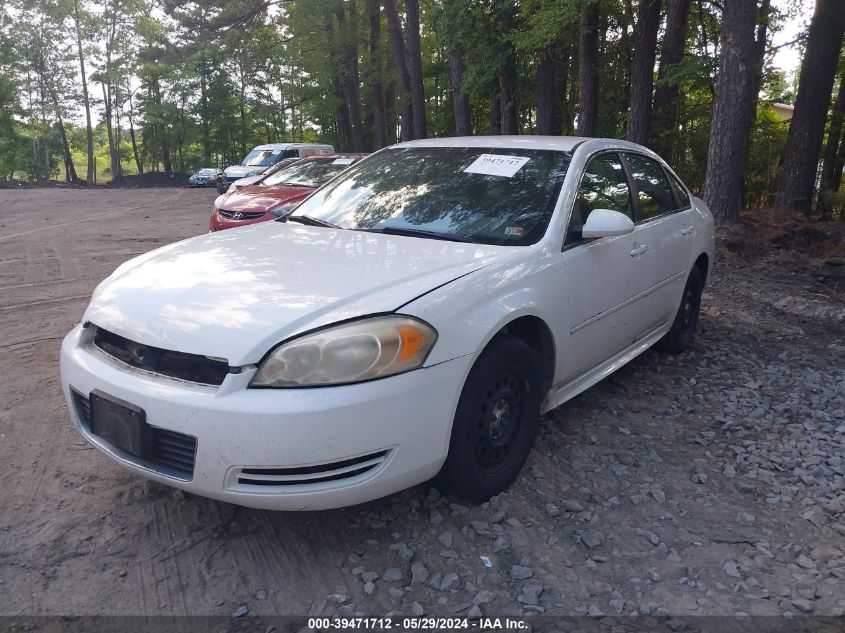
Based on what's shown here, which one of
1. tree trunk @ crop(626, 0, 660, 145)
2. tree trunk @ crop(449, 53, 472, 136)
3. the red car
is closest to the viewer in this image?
the red car

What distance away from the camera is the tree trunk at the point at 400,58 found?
2038 cm

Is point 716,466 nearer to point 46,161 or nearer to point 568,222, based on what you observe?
point 568,222

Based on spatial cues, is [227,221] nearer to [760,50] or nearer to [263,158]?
[760,50]

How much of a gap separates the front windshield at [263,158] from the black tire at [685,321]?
684 inches

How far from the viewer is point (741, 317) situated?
633 centimetres

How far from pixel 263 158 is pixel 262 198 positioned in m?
13.1

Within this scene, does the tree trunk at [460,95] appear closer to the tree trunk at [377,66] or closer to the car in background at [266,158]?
the car in background at [266,158]

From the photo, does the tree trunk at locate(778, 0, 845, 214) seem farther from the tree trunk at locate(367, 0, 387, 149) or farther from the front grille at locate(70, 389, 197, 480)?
the tree trunk at locate(367, 0, 387, 149)

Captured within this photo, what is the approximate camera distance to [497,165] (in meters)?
3.93

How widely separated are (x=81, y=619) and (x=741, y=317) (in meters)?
5.80

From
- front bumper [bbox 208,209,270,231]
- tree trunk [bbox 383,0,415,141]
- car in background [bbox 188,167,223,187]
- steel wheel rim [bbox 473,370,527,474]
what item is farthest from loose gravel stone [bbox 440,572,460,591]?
car in background [bbox 188,167,223,187]

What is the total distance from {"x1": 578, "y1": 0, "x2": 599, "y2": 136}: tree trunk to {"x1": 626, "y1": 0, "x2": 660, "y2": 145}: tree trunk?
89cm

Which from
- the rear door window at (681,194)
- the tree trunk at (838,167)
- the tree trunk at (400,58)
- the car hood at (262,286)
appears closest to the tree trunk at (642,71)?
the tree trunk at (838,167)

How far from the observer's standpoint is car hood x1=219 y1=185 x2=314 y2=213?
28.6 feet
